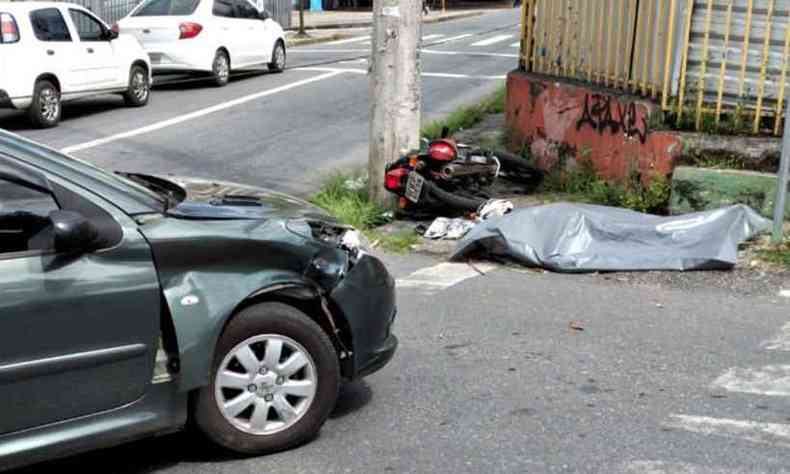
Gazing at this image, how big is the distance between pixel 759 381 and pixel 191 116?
11085 mm

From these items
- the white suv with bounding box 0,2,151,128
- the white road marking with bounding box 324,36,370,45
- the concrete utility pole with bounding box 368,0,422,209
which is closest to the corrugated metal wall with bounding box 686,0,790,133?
the concrete utility pole with bounding box 368,0,422,209

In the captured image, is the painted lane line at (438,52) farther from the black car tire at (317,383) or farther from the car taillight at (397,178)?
the black car tire at (317,383)

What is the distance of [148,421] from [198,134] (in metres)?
9.89

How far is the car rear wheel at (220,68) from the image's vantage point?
60.4 feet

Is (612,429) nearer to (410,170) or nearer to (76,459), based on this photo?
(76,459)

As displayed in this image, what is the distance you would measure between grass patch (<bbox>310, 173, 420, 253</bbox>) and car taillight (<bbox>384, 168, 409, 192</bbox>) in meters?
0.33

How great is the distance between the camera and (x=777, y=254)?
7.89 metres

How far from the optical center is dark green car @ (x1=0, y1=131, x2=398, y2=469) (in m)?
4.03

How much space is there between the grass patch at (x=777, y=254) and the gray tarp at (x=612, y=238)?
202mm

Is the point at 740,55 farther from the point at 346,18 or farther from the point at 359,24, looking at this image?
the point at 346,18

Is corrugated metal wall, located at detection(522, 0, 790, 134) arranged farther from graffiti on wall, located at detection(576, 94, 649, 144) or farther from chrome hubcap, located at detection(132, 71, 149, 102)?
chrome hubcap, located at detection(132, 71, 149, 102)

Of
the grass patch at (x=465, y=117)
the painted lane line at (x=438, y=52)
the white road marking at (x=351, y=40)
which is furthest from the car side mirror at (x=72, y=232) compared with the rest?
the white road marking at (x=351, y=40)

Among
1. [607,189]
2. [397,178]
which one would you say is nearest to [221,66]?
[397,178]

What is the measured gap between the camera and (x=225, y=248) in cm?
444
